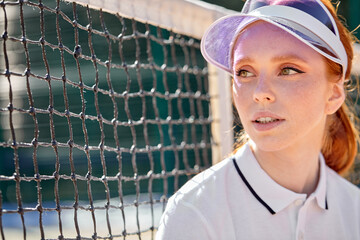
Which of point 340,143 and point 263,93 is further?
point 340,143

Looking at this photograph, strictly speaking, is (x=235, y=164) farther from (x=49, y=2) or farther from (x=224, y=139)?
(x=49, y=2)

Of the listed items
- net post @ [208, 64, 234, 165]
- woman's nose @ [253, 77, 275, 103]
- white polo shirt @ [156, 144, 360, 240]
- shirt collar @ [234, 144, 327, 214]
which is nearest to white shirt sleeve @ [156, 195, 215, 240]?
white polo shirt @ [156, 144, 360, 240]

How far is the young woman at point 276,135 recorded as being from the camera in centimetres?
167

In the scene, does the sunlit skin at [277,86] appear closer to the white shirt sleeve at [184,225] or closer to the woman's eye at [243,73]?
the woman's eye at [243,73]

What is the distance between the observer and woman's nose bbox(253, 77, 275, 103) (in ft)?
5.40

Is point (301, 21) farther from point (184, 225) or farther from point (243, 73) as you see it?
point (184, 225)

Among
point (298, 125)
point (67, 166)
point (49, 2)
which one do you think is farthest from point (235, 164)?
point (67, 166)

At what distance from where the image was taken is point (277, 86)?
1663mm

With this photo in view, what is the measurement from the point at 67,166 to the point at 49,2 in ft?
6.07

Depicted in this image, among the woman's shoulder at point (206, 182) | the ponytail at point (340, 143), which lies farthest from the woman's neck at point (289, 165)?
the ponytail at point (340, 143)

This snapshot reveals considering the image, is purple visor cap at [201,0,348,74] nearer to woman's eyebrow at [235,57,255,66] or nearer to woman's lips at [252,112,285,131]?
woman's eyebrow at [235,57,255,66]

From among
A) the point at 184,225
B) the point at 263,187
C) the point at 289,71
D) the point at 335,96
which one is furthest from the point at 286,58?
the point at 184,225

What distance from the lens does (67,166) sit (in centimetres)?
618

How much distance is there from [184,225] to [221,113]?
40.9 inches
